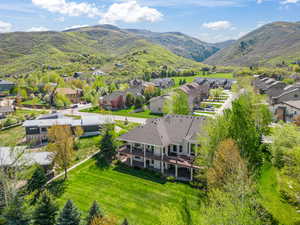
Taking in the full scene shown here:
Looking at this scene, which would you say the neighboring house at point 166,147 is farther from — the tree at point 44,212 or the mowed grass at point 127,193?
the tree at point 44,212

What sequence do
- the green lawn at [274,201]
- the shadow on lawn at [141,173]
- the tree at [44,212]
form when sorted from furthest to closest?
the shadow on lawn at [141,173]
the green lawn at [274,201]
the tree at [44,212]

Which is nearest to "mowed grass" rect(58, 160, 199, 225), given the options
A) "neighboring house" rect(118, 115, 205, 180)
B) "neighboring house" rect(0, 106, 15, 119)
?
"neighboring house" rect(118, 115, 205, 180)

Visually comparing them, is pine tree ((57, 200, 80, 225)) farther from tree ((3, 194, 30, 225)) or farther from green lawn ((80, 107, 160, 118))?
green lawn ((80, 107, 160, 118))

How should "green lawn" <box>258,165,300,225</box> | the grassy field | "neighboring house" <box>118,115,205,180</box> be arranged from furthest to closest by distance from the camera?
the grassy field, "neighboring house" <box>118,115,205,180</box>, "green lawn" <box>258,165,300,225</box>

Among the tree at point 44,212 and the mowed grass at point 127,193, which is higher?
the tree at point 44,212

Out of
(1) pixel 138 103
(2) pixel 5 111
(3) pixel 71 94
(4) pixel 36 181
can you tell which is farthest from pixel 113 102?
(4) pixel 36 181

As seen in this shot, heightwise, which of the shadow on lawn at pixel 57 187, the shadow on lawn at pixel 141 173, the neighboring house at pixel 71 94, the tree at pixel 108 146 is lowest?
the shadow on lawn at pixel 57 187

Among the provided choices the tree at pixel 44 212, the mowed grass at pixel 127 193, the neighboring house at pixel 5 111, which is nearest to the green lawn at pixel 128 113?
the neighboring house at pixel 5 111

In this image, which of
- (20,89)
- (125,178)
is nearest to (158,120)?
(125,178)
